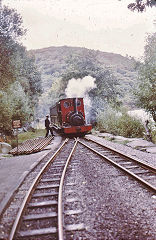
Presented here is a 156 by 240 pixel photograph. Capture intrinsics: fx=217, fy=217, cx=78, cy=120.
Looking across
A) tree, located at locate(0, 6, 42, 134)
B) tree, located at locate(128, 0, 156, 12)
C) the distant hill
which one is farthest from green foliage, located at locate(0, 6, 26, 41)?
the distant hill

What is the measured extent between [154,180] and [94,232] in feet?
Answer: 9.81

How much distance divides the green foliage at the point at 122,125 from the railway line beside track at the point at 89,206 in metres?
10.8

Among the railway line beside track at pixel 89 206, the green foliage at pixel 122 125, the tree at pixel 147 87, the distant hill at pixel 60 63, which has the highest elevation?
the distant hill at pixel 60 63

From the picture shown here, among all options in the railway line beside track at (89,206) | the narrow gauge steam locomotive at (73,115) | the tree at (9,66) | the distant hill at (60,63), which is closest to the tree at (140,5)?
the railway line beside track at (89,206)

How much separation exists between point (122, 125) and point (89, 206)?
47.5ft

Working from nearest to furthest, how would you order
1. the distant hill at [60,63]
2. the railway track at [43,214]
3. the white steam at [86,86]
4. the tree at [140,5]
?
1. the railway track at [43,214]
2. the tree at [140,5]
3. the white steam at [86,86]
4. the distant hill at [60,63]

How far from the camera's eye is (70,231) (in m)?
3.68

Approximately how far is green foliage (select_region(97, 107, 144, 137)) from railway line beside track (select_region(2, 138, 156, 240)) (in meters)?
10.8

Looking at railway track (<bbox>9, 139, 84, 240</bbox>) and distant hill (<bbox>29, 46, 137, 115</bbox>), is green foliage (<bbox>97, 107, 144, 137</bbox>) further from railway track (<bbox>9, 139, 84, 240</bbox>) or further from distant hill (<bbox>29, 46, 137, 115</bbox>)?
distant hill (<bbox>29, 46, 137, 115</bbox>)

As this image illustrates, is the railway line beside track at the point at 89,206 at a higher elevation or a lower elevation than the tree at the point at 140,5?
lower

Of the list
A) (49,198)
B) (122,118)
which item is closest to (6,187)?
(49,198)

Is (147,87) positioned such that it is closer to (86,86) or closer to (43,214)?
A: (86,86)

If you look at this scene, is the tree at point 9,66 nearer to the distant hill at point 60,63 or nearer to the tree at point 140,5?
the tree at point 140,5

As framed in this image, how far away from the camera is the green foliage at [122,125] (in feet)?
58.1
